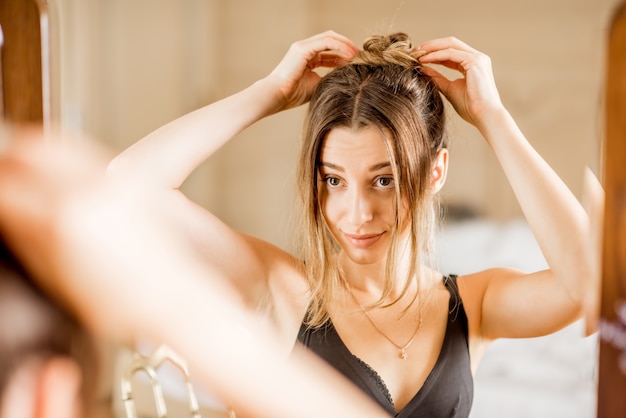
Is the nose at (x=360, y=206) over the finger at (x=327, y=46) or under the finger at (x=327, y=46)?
under

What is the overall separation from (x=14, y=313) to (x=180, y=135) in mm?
372

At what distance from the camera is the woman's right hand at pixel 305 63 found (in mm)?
828

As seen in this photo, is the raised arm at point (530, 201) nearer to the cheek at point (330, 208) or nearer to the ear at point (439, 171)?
the ear at point (439, 171)

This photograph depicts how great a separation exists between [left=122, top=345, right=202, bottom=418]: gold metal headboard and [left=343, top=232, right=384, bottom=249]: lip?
0.31 metres

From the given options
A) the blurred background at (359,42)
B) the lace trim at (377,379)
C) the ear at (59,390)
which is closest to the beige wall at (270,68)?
the blurred background at (359,42)

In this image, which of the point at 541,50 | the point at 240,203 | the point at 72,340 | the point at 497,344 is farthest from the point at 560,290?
the point at 72,340

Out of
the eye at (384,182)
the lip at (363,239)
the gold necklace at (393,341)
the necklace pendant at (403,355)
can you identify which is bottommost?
the necklace pendant at (403,355)

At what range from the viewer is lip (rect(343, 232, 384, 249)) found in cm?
83

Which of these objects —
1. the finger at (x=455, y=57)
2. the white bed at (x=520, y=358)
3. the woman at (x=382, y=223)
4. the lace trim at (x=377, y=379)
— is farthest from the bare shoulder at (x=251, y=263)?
the finger at (x=455, y=57)

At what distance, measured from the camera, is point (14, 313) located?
0.92m

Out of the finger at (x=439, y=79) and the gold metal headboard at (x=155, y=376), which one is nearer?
the finger at (x=439, y=79)

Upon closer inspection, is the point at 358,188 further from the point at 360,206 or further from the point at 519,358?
the point at 519,358

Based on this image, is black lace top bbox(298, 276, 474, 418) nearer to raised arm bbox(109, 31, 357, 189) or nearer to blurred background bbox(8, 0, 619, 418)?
blurred background bbox(8, 0, 619, 418)

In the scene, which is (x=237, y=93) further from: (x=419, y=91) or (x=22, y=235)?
(x=22, y=235)
